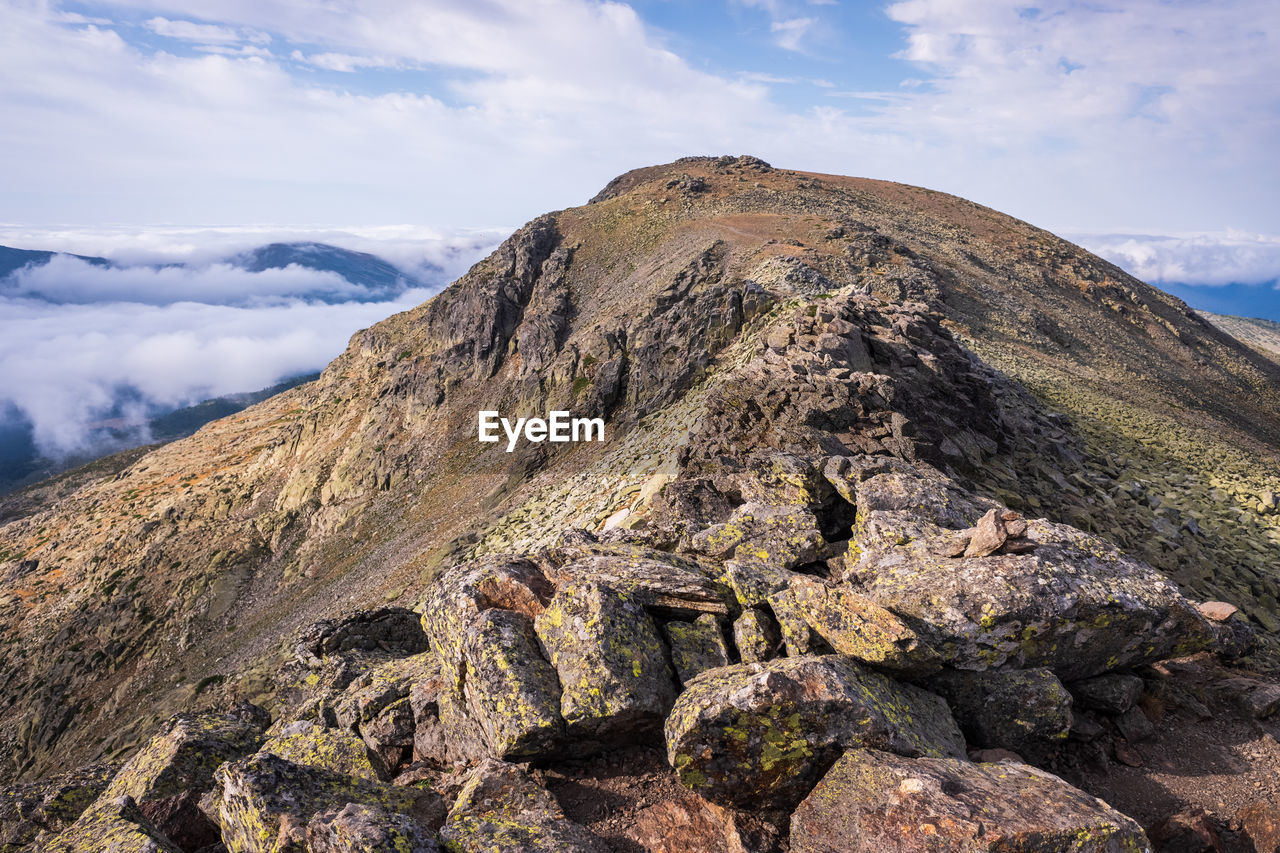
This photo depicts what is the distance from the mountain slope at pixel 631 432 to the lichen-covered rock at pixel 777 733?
383 inches

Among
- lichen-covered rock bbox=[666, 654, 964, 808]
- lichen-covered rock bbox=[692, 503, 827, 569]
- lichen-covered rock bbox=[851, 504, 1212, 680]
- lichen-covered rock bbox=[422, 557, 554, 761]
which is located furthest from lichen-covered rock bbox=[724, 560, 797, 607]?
lichen-covered rock bbox=[422, 557, 554, 761]

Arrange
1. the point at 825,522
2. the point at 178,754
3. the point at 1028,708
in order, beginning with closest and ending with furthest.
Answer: the point at 1028,708, the point at 178,754, the point at 825,522

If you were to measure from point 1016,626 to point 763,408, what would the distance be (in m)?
19.5

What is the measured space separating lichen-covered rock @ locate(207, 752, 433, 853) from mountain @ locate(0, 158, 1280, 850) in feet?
0.22

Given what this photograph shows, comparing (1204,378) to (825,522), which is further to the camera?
(1204,378)

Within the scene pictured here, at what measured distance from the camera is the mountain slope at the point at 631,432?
31719 millimetres

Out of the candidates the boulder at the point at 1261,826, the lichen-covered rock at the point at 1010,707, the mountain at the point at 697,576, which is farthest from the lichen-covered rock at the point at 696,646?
the boulder at the point at 1261,826

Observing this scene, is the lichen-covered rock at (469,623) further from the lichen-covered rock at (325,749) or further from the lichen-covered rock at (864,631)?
the lichen-covered rock at (864,631)

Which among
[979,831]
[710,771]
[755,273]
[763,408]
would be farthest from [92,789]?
[755,273]

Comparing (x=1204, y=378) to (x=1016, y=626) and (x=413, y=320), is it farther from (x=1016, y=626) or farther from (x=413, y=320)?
(x=413, y=320)

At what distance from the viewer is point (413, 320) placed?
281ft

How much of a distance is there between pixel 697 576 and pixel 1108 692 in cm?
837

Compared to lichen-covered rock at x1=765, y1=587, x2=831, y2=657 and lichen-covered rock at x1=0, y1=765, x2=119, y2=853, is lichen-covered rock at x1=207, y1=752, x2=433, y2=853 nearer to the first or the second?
lichen-covered rock at x1=765, y1=587, x2=831, y2=657

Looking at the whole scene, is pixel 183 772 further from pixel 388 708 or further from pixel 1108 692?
pixel 1108 692
